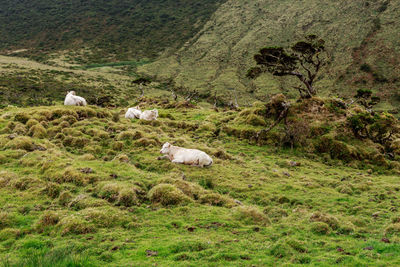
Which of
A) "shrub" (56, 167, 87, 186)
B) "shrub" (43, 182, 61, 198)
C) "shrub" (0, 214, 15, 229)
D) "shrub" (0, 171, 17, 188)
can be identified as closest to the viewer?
"shrub" (0, 214, 15, 229)

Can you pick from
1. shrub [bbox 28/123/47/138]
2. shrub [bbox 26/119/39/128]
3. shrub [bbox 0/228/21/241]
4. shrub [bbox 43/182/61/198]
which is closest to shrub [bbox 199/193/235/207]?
shrub [bbox 43/182/61/198]

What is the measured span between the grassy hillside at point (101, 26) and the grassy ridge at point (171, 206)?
353ft

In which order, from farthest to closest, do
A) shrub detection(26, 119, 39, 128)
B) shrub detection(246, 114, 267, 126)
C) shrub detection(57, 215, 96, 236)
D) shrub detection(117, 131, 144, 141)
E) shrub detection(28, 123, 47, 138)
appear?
1. shrub detection(246, 114, 267, 126)
2. shrub detection(117, 131, 144, 141)
3. shrub detection(26, 119, 39, 128)
4. shrub detection(28, 123, 47, 138)
5. shrub detection(57, 215, 96, 236)

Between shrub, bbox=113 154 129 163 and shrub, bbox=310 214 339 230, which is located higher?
shrub, bbox=310 214 339 230

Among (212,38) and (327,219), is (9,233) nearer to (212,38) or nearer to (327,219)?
(327,219)

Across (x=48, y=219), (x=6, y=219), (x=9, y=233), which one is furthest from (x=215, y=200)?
(x=6, y=219)

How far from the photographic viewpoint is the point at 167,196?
9.46 metres

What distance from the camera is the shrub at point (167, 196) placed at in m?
9.41

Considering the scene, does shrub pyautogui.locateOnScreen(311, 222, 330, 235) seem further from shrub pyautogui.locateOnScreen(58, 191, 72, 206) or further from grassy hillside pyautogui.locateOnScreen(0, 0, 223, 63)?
grassy hillside pyautogui.locateOnScreen(0, 0, 223, 63)

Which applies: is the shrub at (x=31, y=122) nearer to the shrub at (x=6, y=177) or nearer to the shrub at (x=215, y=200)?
the shrub at (x=6, y=177)

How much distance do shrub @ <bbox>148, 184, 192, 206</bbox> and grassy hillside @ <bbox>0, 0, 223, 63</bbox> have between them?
112166 millimetres

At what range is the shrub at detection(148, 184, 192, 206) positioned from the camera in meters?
9.41

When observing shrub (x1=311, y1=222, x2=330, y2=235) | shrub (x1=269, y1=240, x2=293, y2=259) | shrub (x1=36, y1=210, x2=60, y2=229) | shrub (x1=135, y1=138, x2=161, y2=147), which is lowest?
shrub (x1=135, y1=138, x2=161, y2=147)

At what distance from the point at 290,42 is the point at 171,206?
9203cm
